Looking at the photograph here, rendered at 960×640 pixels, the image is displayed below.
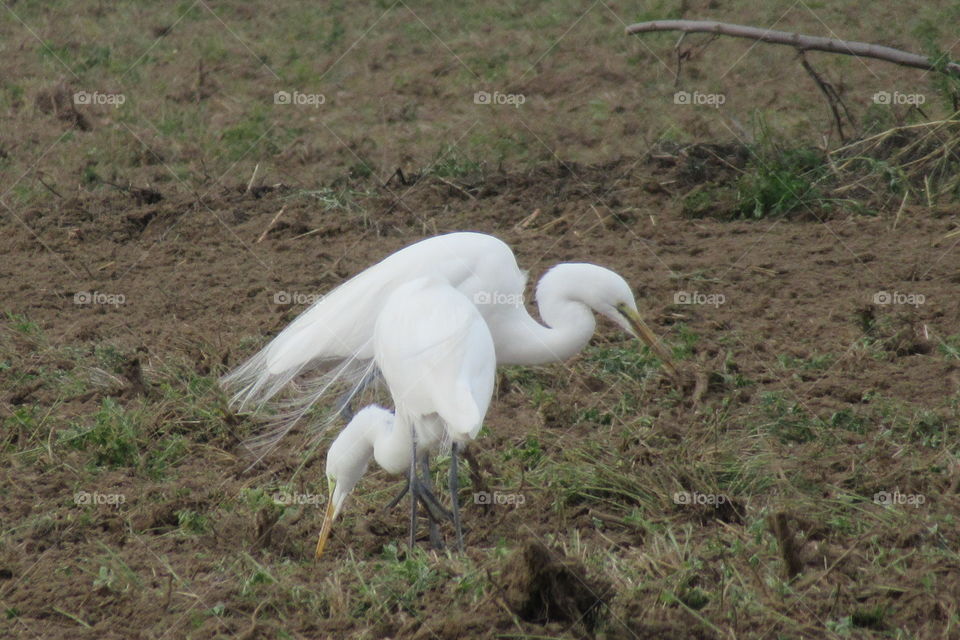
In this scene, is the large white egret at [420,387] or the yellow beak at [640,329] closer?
the large white egret at [420,387]

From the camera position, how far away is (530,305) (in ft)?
24.1

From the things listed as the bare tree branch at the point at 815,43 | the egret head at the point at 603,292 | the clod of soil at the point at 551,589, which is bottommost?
the clod of soil at the point at 551,589

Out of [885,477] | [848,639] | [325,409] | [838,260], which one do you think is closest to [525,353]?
[325,409]

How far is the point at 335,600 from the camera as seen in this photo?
4.08 m

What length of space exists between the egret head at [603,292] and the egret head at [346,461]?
3.35 feet

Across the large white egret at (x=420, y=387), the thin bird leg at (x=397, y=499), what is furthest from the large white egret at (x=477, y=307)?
the thin bird leg at (x=397, y=499)

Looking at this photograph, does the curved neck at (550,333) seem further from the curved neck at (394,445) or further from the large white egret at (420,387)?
the curved neck at (394,445)

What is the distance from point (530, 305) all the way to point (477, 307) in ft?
6.74

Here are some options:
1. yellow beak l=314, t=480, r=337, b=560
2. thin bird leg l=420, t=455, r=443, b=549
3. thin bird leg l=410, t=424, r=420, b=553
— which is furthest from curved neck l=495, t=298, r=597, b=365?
yellow beak l=314, t=480, r=337, b=560

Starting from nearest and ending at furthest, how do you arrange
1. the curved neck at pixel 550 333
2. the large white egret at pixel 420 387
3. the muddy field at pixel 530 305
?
1. the muddy field at pixel 530 305
2. the large white egret at pixel 420 387
3. the curved neck at pixel 550 333

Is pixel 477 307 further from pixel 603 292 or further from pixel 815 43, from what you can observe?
pixel 815 43

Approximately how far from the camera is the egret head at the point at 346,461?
4.77 meters

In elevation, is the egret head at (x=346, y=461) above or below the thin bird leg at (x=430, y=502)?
above

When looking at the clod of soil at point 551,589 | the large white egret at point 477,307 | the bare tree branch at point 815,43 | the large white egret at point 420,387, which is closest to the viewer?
the clod of soil at point 551,589
